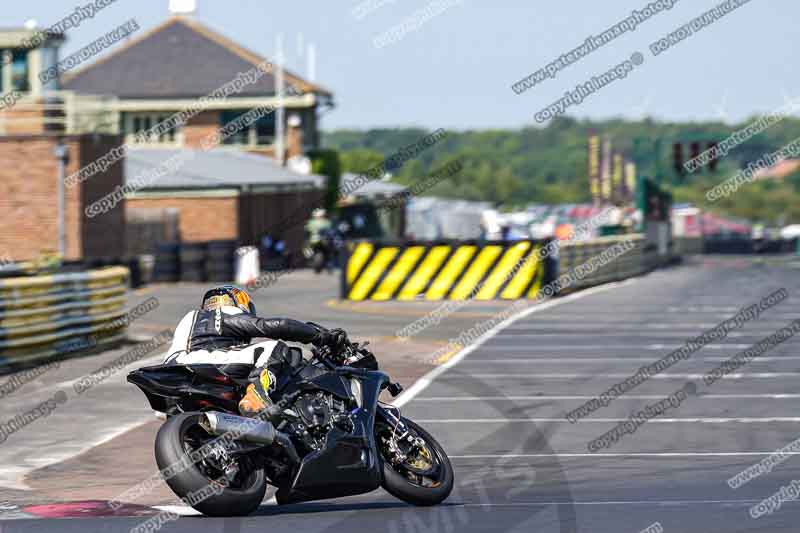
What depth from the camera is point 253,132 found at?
79000mm

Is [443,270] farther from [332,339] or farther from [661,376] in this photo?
[332,339]

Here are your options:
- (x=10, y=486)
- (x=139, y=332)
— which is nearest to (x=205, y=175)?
(x=139, y=332)

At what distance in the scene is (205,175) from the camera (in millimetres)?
59188

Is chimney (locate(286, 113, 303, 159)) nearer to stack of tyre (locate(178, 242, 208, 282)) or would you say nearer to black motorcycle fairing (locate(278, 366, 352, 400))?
stack of tyre (locate(178, 242, 208, 282))

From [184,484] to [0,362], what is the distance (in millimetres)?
11488

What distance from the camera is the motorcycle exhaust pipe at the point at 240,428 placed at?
30.9 feet

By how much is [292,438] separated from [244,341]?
680 millimetres

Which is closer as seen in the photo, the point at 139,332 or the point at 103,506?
the point at 103,506

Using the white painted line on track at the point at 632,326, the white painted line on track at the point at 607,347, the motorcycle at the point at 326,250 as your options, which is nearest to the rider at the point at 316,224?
the motorcycle at the point at 326,250

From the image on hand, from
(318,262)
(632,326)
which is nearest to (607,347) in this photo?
(632,326)

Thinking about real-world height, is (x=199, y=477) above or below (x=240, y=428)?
below

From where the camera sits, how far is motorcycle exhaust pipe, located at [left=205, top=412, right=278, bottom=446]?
30.9ft

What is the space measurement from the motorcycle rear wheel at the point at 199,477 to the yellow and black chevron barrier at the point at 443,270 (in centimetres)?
2540

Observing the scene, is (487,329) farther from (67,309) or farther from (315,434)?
(315,434)
